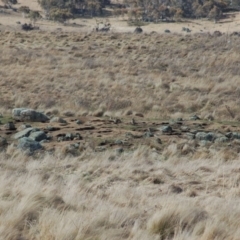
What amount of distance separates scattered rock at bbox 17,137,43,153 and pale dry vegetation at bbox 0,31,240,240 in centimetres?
35

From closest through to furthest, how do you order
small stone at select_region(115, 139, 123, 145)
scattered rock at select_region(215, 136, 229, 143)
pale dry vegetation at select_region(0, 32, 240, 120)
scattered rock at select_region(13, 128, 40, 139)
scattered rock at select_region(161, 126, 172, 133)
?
1. small stone at select_region(115, 139, 123, 145)
2. scattered rock at select_region(13, 128, 40, 139)
3. scattered rock at select_region(215, 136, 229, 143)
4. scattered rock at select_region(161, 126, 172, 133)
5. pale dry vegetation at select_region(0, 32, 240, 120)

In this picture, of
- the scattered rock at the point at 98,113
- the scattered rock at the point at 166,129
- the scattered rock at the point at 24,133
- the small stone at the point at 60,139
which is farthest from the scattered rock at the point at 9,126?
the scattered rock at the point at 166,129

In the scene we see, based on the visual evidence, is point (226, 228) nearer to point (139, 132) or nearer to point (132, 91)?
point (139, 132)

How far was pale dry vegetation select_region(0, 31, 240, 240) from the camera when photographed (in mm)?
3834

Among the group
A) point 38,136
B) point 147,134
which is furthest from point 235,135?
point 38,136

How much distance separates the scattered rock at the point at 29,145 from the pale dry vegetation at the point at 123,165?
348 mm

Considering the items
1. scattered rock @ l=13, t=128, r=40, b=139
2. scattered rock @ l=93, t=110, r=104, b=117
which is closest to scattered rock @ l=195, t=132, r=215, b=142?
scattered rock @ l=13, t=128, r=40, b=139

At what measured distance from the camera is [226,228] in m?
3.94

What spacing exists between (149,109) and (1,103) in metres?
5.55

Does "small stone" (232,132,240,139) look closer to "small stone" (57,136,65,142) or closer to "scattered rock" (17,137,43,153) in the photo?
"small stone" (57,136,65,142)

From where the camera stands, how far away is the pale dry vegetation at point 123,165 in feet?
12.6

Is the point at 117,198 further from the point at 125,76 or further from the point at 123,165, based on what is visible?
the point at 125,76

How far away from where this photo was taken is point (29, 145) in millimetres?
8727

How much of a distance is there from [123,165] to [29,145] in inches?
97.5
